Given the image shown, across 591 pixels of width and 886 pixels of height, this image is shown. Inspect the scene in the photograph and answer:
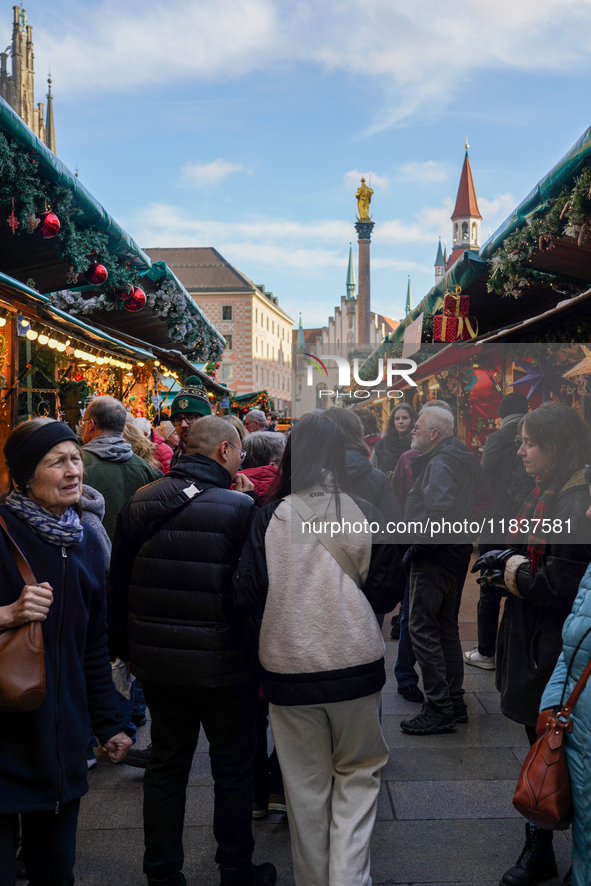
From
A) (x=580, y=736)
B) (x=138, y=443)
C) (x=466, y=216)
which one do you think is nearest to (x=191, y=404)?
(x=138, y=443)

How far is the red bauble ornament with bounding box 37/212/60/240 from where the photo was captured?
515 cm

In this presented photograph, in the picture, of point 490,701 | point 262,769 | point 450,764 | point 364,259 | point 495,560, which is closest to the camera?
point 495,560

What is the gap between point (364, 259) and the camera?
45.3 meters

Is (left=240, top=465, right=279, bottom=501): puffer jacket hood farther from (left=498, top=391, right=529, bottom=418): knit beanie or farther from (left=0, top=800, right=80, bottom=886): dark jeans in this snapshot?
(left=498, top=391, right=529, bottom=418): knit beanie

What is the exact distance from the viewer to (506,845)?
9.38 ft

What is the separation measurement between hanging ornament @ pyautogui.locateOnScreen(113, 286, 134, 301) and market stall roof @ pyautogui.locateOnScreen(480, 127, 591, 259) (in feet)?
13.9

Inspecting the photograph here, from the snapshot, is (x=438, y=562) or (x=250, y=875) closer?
(x=250, y=875)

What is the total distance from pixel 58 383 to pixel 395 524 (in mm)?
5364

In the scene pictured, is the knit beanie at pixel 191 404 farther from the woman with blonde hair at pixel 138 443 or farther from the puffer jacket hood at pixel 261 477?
the puffer jacket hood at pixel 261 477

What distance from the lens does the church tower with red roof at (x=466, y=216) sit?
75750 millimetres

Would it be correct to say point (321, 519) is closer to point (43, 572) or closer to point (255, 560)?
point (255, 560)

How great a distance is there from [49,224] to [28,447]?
3553 millimetres

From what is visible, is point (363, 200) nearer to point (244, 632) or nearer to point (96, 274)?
point (96, 274)

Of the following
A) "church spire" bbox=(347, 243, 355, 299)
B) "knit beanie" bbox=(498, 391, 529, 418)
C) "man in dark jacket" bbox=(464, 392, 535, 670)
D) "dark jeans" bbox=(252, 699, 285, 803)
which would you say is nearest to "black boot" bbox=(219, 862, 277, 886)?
"dark jeans" bbox=(252, 699, 285, 803)
